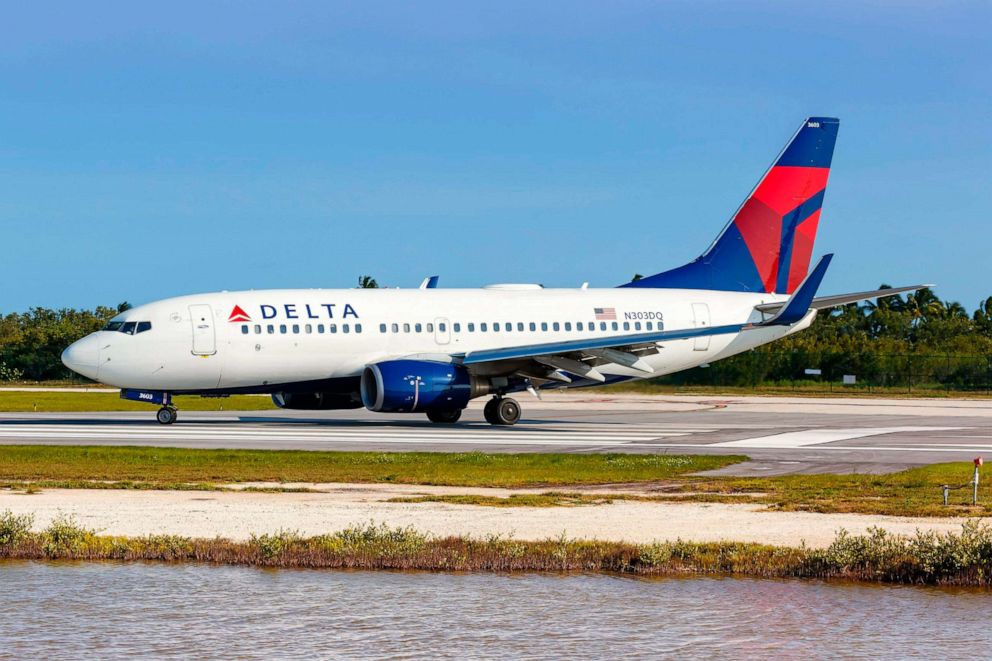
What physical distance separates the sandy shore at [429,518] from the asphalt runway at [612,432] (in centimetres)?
655

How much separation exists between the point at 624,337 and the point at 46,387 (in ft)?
151

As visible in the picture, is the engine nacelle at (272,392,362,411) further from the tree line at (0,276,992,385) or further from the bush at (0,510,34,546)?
the tree line at (0,276,992,385)

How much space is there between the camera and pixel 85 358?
36.3 m

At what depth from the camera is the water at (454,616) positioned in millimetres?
11742

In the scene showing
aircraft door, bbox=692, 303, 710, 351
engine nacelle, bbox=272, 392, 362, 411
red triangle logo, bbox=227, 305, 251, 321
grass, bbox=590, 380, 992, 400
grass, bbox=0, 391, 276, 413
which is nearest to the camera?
red triangle logo, bbox=227, 305, 251, 321

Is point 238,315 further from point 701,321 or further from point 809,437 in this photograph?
point 809,437

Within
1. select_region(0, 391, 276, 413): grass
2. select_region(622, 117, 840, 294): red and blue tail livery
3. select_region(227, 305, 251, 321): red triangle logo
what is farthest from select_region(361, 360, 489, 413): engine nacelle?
select_region(0, 391, 276, 413): grass

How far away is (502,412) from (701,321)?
7687 millimetres

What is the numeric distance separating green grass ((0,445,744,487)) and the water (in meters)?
8.07

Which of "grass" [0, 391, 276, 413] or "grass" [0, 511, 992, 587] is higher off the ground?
"grass" [0, 391, 276, 413]

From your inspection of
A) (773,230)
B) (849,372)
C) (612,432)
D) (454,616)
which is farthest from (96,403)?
(849,372)

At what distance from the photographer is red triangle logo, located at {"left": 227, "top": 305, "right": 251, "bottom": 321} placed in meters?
37.4

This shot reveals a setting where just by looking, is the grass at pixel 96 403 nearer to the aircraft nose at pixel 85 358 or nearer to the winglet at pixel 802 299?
the aircraft nose at pixel 85 358

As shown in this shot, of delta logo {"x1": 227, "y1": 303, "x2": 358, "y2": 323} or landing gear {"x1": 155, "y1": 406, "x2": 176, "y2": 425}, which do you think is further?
landing gear {"x1": 155, "y1": 406, "x2": 176, "y2": 425}
